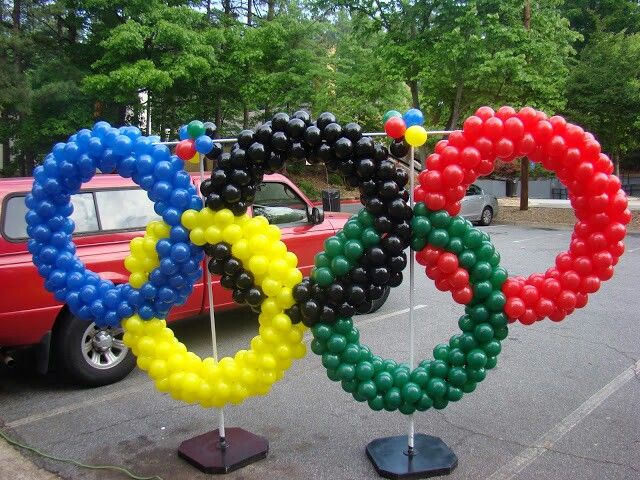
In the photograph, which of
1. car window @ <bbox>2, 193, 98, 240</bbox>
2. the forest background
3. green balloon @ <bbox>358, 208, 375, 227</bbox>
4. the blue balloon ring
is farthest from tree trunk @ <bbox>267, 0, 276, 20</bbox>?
green balloon @ <bbox>358, 208, 375, 227</bbox>

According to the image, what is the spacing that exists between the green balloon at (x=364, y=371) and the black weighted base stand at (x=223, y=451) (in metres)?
0.99

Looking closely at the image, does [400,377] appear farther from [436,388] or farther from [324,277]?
[324,277]

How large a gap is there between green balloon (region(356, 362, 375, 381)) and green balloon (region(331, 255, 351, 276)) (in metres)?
0.55

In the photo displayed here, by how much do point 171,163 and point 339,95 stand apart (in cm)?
1792

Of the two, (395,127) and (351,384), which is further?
(351,384)

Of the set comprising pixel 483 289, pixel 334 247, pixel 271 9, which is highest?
pixel 271 9

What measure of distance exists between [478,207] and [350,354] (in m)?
15.4

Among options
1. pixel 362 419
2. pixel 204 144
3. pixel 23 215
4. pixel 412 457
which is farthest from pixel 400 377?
pixel 23 215

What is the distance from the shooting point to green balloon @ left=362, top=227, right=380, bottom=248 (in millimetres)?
3297

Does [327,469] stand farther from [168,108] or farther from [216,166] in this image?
[168,108]

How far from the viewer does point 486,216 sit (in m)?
18.6

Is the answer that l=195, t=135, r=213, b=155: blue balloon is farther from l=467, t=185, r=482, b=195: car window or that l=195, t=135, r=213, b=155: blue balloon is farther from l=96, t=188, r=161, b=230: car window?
l=467, t=185, r=482, b=195: car window

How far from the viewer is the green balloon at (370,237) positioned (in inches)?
130

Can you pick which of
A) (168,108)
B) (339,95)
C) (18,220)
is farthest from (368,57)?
(18,220)
